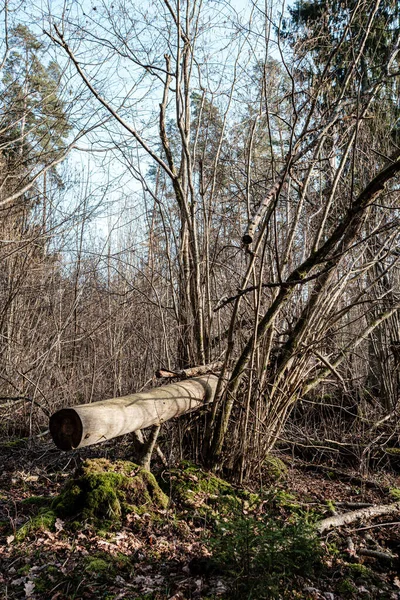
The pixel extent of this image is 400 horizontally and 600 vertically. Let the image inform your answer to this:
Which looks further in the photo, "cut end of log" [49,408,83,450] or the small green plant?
"cut end of log" [49,408,83,450]

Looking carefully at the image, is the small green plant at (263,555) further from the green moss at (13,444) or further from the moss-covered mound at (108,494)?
the green moss at (13,444)

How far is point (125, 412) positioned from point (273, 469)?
1947 millimetres

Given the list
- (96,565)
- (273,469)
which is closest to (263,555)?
(96,565)

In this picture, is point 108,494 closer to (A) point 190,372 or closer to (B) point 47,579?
(B) point 47,579

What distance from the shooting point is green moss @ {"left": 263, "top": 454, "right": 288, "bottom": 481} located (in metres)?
4.45

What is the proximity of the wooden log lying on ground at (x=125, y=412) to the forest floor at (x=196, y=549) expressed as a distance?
0.62 metres

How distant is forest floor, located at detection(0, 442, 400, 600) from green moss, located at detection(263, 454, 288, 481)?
12 centimetres

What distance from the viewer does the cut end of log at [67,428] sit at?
2.87 meters

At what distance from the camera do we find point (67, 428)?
2.92 meters

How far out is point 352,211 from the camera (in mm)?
3566

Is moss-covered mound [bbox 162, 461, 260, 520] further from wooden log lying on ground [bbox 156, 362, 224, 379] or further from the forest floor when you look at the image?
wooden log lying on ground [bbox 156, 362, 224, 379]

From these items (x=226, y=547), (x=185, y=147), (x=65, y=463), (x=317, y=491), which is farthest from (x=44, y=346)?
(x=226, y=547)

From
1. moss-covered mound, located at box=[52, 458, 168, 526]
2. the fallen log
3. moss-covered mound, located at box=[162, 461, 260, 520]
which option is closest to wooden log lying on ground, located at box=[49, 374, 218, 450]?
moss-covered mound, located at box=[52, 458, 168, 526]

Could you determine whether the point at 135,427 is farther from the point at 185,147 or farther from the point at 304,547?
the point at 185,147
